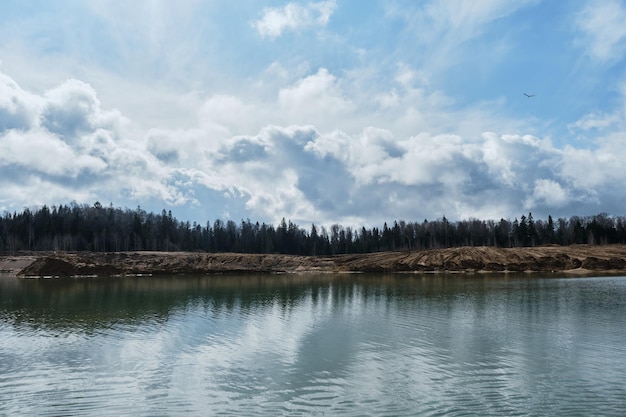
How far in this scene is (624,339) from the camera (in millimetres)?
32469

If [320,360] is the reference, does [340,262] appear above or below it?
above

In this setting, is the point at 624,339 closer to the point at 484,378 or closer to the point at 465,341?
the point at 465,341

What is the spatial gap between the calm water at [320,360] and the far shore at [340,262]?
85.4 m

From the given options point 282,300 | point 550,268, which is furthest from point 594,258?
point 282,300

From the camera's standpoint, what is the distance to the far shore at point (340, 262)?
430 feet

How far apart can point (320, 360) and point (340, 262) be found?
132754mm

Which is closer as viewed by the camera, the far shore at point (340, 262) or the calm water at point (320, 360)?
the calm water at point (320, 360)

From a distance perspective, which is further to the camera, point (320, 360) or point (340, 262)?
point (340, 262)

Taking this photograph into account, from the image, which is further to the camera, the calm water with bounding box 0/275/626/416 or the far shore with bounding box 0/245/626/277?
the far shore with bounding box 0/245/626/277

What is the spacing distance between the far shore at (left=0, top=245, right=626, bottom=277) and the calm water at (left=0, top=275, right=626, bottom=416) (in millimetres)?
85446

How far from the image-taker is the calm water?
20.1m

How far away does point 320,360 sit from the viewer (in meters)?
28.2

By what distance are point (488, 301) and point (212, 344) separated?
37.2m

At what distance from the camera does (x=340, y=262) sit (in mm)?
160250
